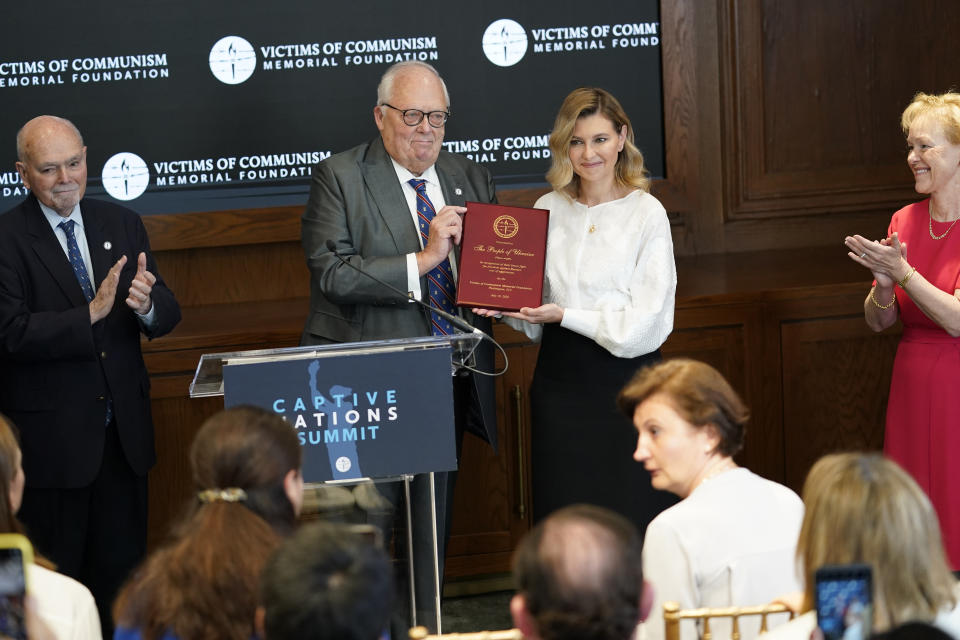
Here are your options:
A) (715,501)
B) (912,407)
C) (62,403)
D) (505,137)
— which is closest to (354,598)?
(715,501)

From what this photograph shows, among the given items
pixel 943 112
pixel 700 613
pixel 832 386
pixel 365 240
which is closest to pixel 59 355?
pixel 365 240

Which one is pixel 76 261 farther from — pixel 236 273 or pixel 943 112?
pixel 943 112

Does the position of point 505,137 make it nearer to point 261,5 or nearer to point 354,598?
point 261,5

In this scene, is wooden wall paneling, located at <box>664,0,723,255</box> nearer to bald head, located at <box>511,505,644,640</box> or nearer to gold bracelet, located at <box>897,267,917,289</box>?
gold bracelet, located at <box>897,267,917,289</box>

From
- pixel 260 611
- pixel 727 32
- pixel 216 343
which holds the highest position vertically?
pixel 727 32

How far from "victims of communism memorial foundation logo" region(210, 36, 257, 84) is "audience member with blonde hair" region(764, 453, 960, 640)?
3.54 metres

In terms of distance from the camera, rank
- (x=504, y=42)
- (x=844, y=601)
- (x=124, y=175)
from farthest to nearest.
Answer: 1. (x=504, y=42)
2. (x=124, y=175)
3. (x=844, y=601)

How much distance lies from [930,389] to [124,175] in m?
3.08

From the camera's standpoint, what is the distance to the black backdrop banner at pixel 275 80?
15.2 ft

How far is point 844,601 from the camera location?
1508mm

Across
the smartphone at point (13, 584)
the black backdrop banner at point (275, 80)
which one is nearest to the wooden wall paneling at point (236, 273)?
the black backdrop banner at point (275, 80)

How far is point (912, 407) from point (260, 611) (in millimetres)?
2688

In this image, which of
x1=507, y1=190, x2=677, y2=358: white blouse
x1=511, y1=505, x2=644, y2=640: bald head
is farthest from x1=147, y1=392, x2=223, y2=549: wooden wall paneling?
x1=511, y1=505, x2=644, y2=640: bald head

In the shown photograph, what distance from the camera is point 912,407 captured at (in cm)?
373
